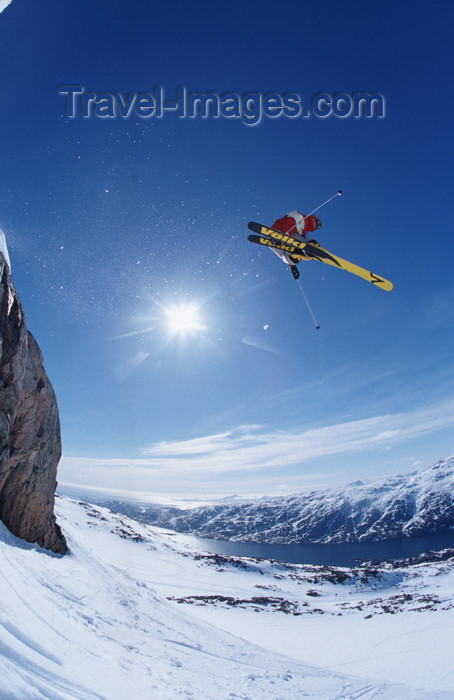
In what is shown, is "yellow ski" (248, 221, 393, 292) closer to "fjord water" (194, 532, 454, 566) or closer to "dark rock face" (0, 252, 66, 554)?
"dark rock face" (0, 252, 66, 554)

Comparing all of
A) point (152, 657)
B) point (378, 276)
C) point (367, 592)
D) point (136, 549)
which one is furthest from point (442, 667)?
point (136, 549)

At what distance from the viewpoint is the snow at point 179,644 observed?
5.35 m

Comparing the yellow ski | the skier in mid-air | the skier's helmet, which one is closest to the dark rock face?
the yellow ski

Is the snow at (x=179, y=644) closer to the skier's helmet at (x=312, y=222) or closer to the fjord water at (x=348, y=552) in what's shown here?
the skier's helmet at (x=312, y=222)

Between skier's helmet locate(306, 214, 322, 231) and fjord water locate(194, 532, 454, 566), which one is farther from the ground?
skier's helmet locate(306, 214, 322, 231)

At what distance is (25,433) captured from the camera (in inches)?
594

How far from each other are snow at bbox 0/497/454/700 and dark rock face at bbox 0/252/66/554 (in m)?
1.32

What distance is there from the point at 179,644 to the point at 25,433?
11.5 meters

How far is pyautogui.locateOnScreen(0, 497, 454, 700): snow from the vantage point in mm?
5348

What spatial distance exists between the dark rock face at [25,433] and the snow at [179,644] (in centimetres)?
132

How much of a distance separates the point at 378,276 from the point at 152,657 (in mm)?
18428

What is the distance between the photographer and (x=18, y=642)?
4695 millimetres

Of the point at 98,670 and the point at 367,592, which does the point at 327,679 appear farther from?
the point at 367,592

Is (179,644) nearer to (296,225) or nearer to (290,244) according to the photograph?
(290,244)
